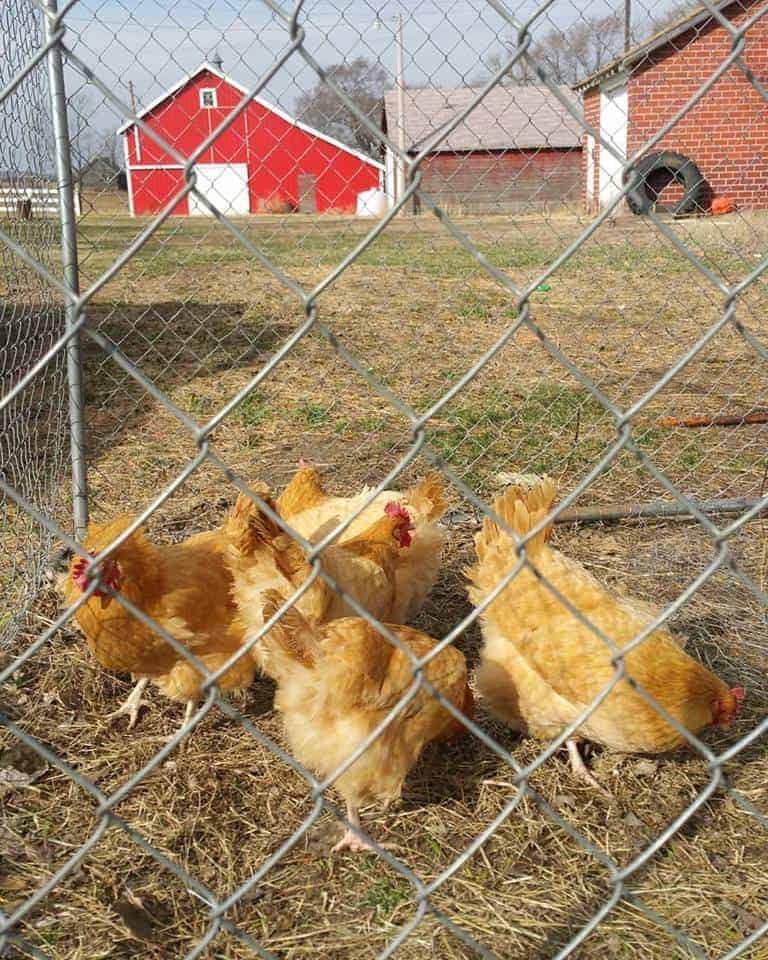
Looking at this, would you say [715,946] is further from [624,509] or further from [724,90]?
[724,90]

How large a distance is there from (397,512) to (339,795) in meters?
1.01

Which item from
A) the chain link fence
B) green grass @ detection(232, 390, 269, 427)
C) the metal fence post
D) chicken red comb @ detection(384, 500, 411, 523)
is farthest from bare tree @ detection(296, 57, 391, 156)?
green grass @ detection(232, 390, 269, 427)

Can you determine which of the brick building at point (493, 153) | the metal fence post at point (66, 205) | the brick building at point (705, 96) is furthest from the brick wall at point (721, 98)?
the metal fence post at point (66, 205)

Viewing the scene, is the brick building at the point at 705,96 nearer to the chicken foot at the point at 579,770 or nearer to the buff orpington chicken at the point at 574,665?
the buff orpington chicken at the point at 574,665

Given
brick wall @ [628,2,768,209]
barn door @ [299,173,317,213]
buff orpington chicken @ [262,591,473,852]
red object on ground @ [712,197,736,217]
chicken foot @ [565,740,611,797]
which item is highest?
brick wall @ [628,2,768,209]

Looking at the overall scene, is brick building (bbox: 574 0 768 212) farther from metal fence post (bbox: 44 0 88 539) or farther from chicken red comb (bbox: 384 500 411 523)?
metal fence post (bbox: 44 0 88 539)

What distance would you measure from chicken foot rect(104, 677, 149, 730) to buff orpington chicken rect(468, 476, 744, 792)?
1.01m

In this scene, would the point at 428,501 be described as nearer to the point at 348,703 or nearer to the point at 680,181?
the point at 348,703

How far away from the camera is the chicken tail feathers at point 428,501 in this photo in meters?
3.27

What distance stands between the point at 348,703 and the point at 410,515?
1166 mm

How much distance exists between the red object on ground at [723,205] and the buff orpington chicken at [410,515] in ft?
9.20

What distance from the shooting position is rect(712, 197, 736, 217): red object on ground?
4948mm

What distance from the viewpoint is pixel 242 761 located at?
2.36 m

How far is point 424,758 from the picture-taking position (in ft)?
7.96
